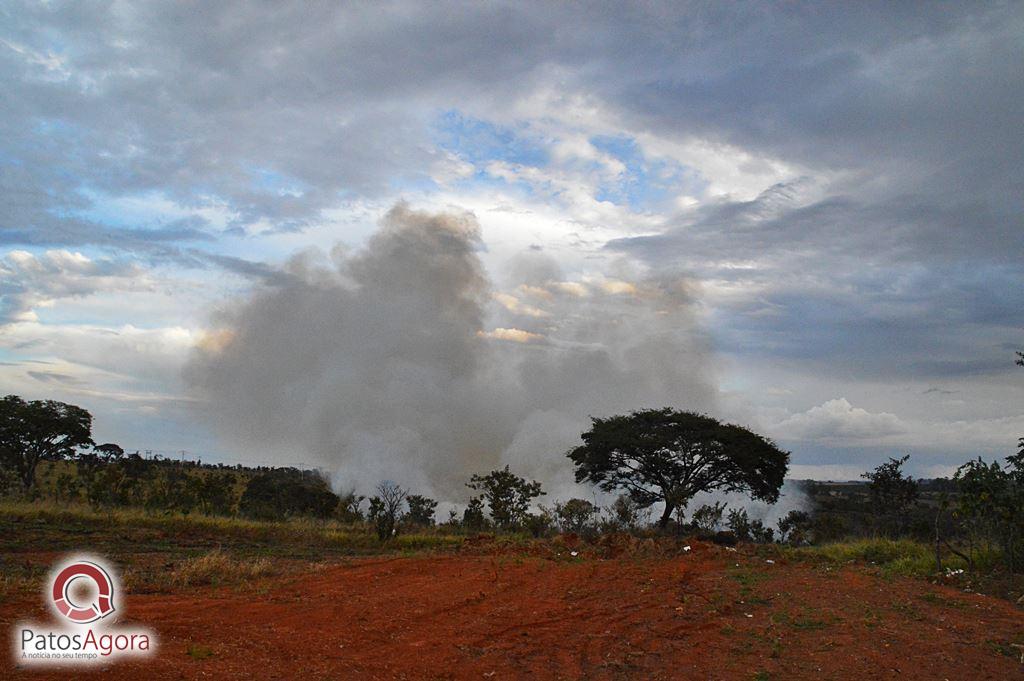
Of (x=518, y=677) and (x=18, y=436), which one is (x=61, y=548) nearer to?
(x=518, y=677)

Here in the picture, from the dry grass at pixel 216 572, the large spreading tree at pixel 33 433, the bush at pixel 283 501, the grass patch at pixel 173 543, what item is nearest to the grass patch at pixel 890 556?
the grass patch at pixel 173 543

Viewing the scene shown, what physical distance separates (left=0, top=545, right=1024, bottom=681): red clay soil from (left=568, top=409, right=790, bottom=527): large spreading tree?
47.5 feet

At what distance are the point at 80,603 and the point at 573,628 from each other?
704 centimetres

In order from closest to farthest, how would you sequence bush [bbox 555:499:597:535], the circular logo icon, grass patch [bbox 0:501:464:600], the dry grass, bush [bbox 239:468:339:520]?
the circular logo icon < the dry grass < grass patch [bbox 0:501:464:600] < bush [bbox 555:499:597:535] < bush [bbox 239:468:339:520]

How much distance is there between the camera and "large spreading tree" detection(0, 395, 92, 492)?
37.4 meters

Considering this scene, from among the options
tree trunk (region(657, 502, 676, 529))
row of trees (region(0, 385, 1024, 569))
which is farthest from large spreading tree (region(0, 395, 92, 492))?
tree trunk (region(657, 502, 676, 529))

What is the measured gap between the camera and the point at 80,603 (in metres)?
10.1

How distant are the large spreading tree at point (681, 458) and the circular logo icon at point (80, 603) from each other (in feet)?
69.5

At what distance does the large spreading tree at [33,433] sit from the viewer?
123ft

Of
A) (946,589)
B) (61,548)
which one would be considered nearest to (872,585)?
(946,589)

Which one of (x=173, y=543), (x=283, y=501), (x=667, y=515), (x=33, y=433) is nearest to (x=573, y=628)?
(x=173, y=543)

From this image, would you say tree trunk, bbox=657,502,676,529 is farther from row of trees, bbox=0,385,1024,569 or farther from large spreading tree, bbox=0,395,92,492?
large spreading tree, bbox=0,395,92,492

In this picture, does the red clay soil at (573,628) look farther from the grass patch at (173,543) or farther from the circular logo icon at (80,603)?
the grass patch at (173,543)

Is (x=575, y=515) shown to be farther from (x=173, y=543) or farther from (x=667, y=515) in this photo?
(x=173, y=543)
